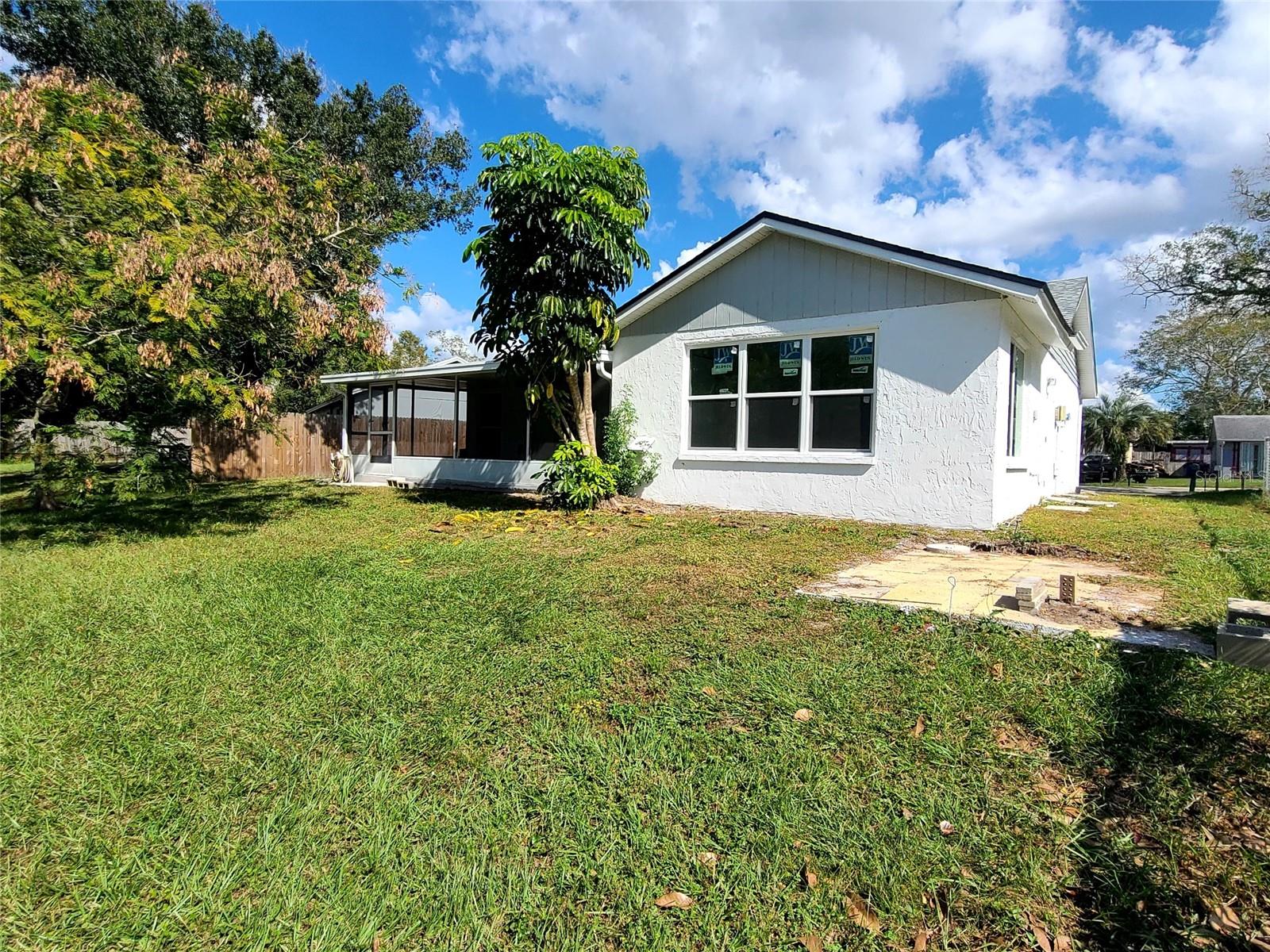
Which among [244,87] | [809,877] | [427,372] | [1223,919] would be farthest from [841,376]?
[244,87]

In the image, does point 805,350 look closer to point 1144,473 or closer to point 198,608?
point 198,608

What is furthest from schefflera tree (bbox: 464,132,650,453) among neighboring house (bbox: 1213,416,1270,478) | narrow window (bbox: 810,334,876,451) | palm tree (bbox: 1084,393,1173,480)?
palm tree (bbox: 1084,393,1173,480)

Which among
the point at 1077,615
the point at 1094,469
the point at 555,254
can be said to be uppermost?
the point at 555,254

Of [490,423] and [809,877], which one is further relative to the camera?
[490,423]

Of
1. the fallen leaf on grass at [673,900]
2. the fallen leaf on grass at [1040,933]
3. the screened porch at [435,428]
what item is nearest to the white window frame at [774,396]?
the screened porch at [435,428]

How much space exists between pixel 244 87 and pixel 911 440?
20396 millimetres

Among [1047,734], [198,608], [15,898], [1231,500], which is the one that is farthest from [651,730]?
[1231,500]

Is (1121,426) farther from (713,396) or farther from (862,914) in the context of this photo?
(862,914)

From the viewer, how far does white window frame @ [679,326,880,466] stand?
8.62 meters

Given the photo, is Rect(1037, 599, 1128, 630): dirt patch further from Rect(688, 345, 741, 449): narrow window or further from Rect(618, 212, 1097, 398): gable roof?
Rect(688, 345, 741, 449): narrow window

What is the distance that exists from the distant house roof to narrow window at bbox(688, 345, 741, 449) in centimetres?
2108

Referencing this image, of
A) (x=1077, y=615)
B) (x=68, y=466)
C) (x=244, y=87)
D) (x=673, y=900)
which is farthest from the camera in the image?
(x=244, y=87)

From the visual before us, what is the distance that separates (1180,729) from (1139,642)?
3.20 ft

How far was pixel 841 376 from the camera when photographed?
884cm
